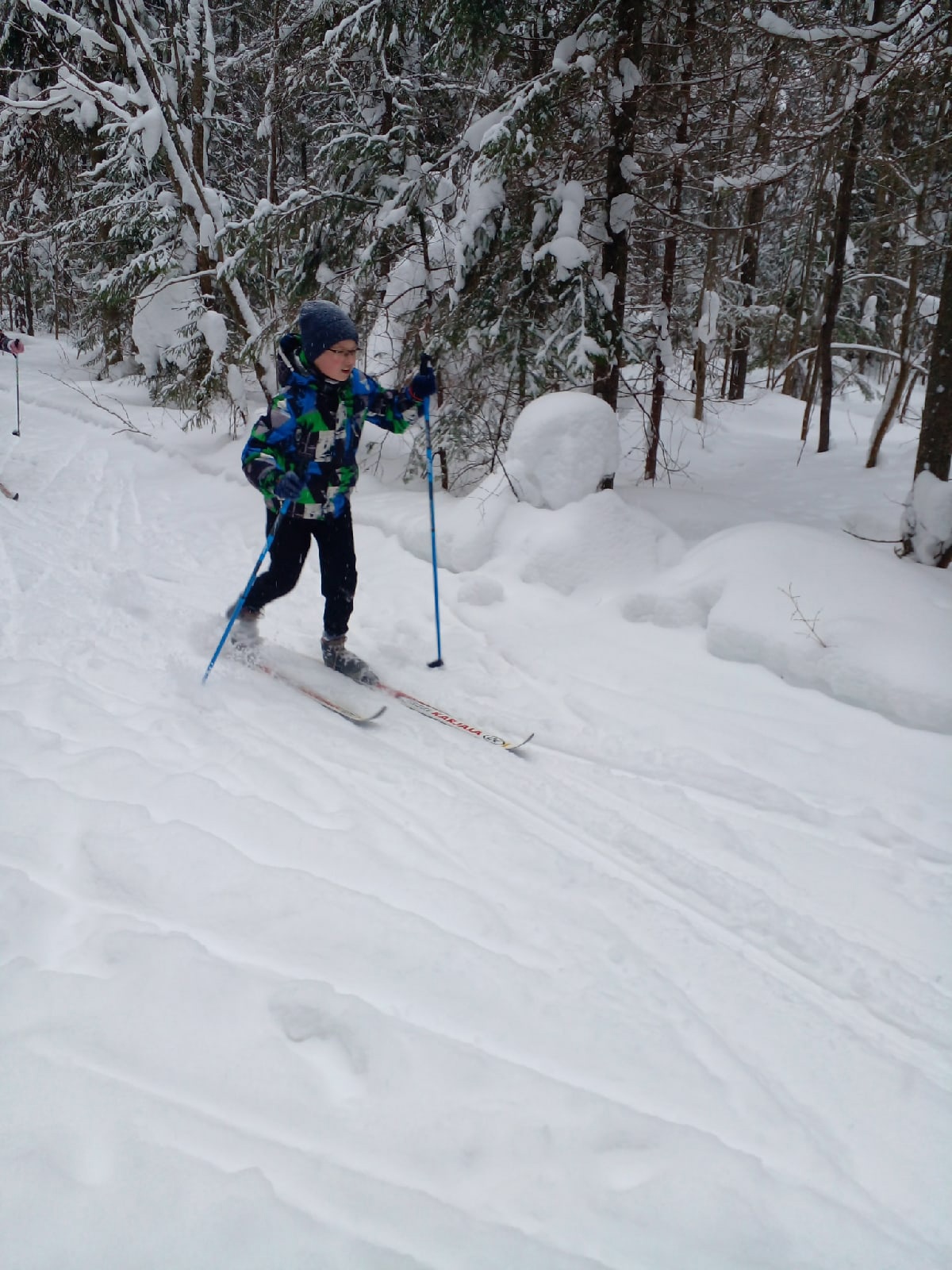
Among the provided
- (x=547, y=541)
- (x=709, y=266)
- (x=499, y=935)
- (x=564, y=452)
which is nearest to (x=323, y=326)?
(x=547, y=541)

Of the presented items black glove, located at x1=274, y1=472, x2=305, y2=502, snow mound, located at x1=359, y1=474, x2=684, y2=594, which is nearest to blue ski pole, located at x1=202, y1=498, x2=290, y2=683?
black glove, located at x1=274, y1=472, x2=305, y2=502

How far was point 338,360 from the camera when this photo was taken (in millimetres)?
3982

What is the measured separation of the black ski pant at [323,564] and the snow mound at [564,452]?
104 inches

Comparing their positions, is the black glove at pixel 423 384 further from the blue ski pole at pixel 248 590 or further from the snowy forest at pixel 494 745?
the blue ski pole at pixel 248 590

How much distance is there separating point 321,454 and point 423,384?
2.52 feet

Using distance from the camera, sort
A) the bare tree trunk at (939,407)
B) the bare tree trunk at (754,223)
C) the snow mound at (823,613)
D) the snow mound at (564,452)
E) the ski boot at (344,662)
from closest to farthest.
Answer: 1. the snow mound at (823,613)
2. the ski boot at (344,662)
3. the bare tree trunk at (939,407)
4. the bare tree trunk at (754,223)
5. the snow mound at (564,452)

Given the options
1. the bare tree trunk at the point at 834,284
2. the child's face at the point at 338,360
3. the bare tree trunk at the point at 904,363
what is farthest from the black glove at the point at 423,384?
the bare tree trunk at the point at 834,284

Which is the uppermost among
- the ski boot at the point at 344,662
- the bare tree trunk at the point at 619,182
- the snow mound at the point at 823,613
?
the bare tree trunk at the point at 619,182

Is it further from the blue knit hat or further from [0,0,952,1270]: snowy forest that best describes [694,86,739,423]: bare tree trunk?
the blue knit hat

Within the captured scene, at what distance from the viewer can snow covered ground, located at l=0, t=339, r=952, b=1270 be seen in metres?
1.66

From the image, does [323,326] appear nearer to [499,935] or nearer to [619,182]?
[499,935]

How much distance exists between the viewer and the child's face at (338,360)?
13.0 feet

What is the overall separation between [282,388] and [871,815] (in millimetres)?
3778

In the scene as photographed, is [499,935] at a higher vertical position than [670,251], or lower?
lower
